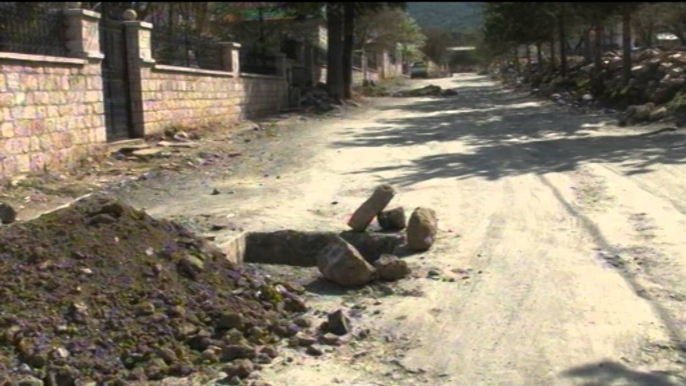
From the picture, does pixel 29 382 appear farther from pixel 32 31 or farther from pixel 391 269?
pixel 32 31

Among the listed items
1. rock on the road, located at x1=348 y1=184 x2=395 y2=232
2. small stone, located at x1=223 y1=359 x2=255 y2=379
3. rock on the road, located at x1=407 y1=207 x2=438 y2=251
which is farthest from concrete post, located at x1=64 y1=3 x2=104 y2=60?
small stone, located at x1=223 y1=359 x2=255 y2=379

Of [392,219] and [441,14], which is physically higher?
[441,14]

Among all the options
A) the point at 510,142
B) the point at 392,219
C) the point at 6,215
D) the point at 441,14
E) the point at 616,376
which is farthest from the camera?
the point at 510,142

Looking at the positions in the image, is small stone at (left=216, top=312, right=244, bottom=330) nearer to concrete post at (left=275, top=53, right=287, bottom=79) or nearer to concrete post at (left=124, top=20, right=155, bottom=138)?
concrete post at (left=124, top=20, right=155, bottom=138)

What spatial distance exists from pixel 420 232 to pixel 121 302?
9.64 ft

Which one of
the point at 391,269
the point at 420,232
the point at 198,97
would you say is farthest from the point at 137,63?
the point at 391,269

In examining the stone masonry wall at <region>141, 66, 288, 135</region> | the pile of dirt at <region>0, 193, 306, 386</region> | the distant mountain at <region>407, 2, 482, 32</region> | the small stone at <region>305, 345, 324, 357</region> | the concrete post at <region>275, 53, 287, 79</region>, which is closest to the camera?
the distant mountain at <region>407, 2, 482, 32</region>

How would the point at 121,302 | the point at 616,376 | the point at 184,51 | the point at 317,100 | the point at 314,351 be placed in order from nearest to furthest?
the point at 616,376 < the point at 314,351 < the point at 121,302 < the point at 184,51 < the point at 317,100

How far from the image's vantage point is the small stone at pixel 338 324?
16.1 ft

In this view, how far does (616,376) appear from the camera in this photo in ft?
13.4

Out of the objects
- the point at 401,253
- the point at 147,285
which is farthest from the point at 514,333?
the point at 147,285

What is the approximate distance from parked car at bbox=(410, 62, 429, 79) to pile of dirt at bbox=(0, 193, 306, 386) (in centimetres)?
5108

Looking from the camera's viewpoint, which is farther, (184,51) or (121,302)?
(184,51)

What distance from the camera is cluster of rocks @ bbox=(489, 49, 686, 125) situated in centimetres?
1518
